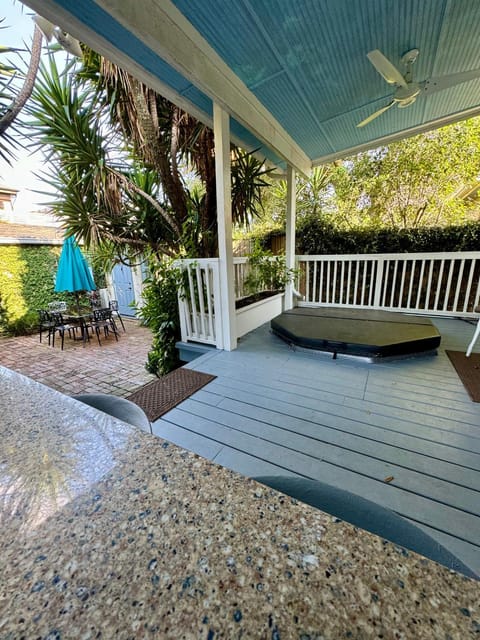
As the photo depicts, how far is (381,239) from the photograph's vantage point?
16.7 ft

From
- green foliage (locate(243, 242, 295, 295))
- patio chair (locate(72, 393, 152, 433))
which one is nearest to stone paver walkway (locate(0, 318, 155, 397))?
green foliage (locate(243, 242, 295, 295))

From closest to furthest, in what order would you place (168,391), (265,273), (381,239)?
(168,391) < (265,273) < (381,239)

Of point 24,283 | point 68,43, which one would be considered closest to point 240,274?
point 68,43

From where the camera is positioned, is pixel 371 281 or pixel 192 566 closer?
pixel 192 566

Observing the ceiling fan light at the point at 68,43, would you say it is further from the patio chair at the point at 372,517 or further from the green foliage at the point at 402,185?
the patio chair at the point at 372,517

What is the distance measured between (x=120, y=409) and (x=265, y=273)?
3673 mm

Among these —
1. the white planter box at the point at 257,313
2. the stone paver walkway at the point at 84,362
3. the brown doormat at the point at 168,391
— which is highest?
the white planter box at the point at 257,313

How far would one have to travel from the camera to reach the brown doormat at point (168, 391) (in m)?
2.00

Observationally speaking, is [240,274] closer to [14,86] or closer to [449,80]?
[449,80]

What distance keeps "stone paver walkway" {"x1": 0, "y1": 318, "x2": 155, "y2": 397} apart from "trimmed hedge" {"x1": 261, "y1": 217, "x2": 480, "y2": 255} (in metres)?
4.24

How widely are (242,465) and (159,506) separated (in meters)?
1.10

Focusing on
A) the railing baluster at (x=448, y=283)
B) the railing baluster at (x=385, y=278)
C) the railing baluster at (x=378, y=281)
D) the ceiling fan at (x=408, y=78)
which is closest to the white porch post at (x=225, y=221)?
the ceiling fan at (x=408, y=78)

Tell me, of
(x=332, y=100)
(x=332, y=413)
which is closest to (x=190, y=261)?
(x=332, y=413)

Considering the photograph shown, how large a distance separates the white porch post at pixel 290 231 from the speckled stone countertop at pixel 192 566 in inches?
178
